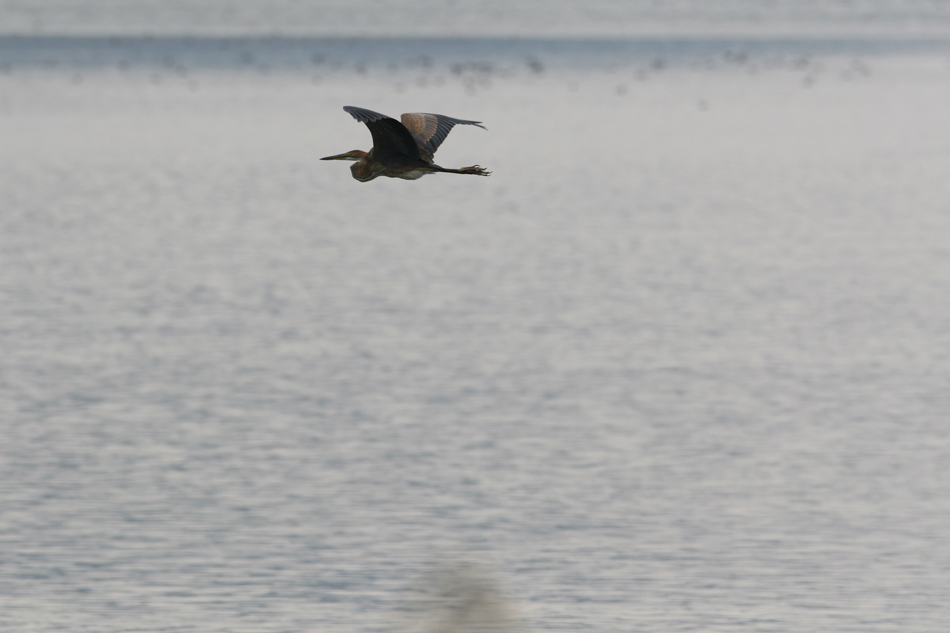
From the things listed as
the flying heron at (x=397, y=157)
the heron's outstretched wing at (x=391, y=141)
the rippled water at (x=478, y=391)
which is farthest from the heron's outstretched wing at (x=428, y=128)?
the rippled water at (x=478, y=391)

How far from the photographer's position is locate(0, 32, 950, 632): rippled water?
16.4 meters

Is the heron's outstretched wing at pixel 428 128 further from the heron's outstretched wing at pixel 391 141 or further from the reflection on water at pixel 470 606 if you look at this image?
the reflection on water at pixel 470 606

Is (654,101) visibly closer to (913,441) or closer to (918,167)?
(918,167)

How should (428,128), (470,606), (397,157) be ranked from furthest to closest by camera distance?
(428,128) < (397,157) < (470,606)

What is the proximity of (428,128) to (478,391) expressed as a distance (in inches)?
593

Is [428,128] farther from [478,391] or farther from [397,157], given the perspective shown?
[478,391]

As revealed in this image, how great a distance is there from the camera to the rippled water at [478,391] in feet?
53.9

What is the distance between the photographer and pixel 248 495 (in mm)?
19234

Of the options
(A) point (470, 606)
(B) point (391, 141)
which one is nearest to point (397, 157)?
(B) point (391, 141)

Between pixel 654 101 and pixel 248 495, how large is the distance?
77.3 m

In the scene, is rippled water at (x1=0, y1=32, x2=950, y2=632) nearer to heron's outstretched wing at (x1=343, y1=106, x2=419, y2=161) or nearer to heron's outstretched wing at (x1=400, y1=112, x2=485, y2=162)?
heron's outstretched wing at (x1=400, y1=112, x2=485, y2=162)

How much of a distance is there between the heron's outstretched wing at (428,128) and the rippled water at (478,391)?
20.8 feet

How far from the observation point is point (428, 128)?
10.0 meters

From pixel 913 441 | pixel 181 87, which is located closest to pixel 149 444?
pixel 913 441
